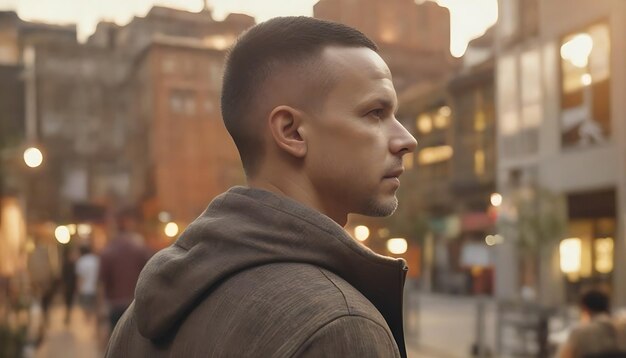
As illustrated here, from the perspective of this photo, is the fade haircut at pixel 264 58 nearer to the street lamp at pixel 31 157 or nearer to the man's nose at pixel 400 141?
the man's nose at pixel 400 141

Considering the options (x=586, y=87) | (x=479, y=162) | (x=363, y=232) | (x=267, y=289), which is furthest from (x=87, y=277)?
(x=479, y=162)

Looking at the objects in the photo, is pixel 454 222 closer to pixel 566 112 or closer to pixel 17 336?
pixel 566 112

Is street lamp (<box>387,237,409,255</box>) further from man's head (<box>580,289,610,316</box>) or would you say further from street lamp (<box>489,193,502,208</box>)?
man's head (<box>580,289,610,316</box>)

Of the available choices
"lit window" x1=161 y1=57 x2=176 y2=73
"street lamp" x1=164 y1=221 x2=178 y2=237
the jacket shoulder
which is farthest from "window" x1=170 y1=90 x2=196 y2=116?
the jacket shoulder

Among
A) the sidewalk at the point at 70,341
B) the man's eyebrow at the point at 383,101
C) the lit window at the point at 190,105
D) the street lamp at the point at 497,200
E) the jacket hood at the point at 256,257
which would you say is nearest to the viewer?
the jacket hood at the point at 256,257

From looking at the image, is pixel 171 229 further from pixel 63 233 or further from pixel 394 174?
pixel 394 174

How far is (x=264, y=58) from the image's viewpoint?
114 centimetres

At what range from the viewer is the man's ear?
3.61 ft

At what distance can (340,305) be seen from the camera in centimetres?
91

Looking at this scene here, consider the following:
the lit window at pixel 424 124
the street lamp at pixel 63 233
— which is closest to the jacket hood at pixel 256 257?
the street lamp at pixel 63 233

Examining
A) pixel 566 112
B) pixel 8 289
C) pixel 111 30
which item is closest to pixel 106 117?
pixel 111 30

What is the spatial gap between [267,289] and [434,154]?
112 feet

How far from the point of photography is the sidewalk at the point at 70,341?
10782mm

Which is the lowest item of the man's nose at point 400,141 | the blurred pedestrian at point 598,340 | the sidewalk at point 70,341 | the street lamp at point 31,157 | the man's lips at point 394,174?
the sidewalk at point 70,341
